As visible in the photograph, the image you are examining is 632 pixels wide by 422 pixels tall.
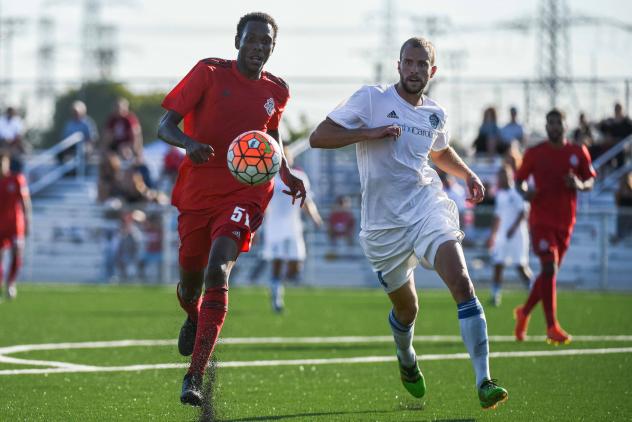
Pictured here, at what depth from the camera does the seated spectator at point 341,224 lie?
26.1m

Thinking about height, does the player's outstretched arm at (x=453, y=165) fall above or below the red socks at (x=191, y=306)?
above

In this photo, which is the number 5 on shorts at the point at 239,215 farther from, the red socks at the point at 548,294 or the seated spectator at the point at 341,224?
the seated spectator at the point at 341,224

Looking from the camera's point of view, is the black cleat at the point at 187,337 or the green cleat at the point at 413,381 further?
the black cleat at the point at 187,337

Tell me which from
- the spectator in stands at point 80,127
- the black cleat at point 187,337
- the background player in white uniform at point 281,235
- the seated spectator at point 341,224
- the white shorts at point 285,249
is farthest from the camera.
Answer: the spectator in stands at point 80,127

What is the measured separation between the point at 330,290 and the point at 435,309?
6.57 meters

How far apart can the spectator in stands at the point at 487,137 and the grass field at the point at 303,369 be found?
9.97 metres

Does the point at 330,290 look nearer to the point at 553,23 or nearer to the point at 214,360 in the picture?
the point at 214,360

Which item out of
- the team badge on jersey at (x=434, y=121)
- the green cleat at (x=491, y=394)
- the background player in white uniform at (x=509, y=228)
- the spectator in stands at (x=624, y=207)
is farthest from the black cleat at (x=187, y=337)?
the spectator in stands at (x=624, y=207)

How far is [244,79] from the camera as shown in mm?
8461

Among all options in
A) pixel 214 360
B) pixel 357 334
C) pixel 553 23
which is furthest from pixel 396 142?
pixel 553 23

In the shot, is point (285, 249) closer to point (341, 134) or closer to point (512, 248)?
point (512, 248)

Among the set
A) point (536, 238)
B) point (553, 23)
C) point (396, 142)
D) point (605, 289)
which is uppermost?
point (553, 23)

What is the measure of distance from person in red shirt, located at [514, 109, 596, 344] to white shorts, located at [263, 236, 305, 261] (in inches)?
230

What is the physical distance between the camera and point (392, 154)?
830cm
